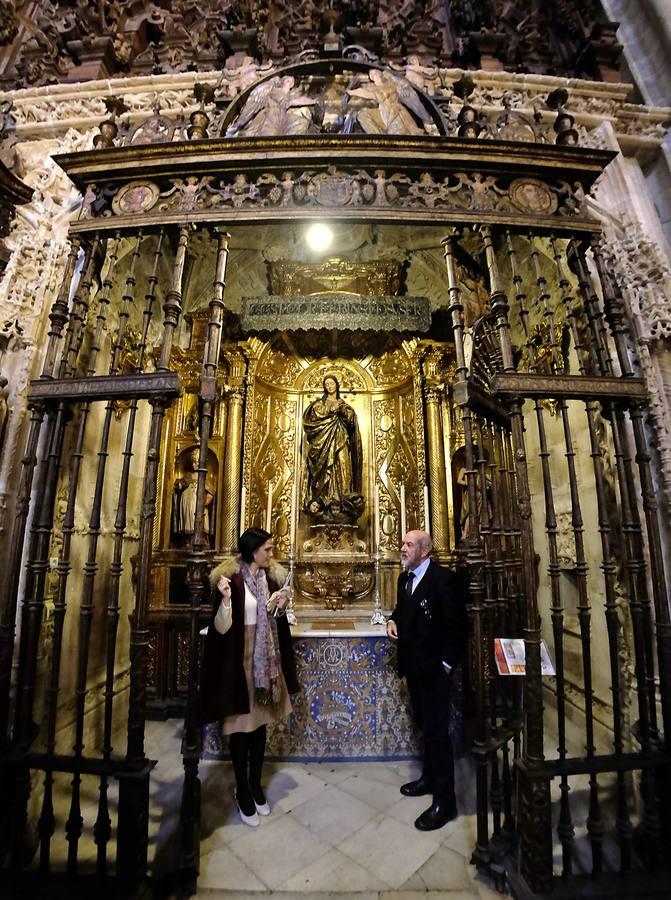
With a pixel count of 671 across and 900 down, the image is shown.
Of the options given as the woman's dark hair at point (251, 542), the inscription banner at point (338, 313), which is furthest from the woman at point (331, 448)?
the woman's dark hair at point (251, 542)

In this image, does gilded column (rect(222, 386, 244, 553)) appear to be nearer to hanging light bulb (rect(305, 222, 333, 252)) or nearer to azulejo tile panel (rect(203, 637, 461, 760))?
azulejo tile panel (rect(203, 637, 461, 760))

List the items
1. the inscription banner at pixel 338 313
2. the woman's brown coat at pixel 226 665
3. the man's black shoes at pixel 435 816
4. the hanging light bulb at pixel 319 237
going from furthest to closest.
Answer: the inscription banner at pixel 338 313
the hanging light bulb at pixel 319 237
the man's black shoes at pixel 435 816
the woman's brown coat at pixel 226 665

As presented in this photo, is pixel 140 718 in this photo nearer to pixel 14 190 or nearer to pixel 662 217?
pixel 14 190

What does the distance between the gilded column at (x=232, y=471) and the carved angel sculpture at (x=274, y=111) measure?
9.22ft

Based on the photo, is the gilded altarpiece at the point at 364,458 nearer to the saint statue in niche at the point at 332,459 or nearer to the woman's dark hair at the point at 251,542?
the saint statue in niche at the point at 332,459

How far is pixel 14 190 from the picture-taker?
11.3 feet

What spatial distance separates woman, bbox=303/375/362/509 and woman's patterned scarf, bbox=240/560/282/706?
2.55 m

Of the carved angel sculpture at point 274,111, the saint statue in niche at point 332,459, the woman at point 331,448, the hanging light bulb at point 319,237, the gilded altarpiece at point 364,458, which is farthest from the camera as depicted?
the woman at point 331,448

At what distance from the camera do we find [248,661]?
2.57m

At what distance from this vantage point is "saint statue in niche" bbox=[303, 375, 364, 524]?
5.18 m

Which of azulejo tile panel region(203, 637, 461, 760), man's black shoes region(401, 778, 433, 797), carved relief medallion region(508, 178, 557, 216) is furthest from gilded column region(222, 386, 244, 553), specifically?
carved relief medallion region(508, 178, 557, 216)

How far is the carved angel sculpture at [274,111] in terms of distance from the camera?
10.4 feet

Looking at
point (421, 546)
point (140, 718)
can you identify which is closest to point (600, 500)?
point (421, 546)

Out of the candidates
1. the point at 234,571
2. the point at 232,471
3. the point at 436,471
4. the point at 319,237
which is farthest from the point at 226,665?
the point at 319,237
